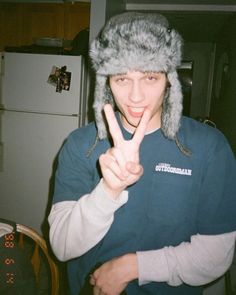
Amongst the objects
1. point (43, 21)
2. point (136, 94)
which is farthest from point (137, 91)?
point (43, 21)

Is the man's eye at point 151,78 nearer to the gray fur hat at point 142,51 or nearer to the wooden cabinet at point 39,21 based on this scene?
the gray fur hat at point 142,51

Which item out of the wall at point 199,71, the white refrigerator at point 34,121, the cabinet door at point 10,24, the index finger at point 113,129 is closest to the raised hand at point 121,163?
the index finger at point 113,129

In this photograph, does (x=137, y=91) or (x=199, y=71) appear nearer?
(x=137, y=91)

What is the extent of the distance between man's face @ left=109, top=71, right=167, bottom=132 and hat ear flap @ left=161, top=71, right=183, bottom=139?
0.08m

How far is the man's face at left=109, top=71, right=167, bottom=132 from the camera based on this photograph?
0.88 m

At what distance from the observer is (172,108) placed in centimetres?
103

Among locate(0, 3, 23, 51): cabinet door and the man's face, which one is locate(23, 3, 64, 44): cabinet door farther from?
the man's face

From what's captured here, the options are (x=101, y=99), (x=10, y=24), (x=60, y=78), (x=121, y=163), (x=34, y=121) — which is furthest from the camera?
(x=10, y=24)


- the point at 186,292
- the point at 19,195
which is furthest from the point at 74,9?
the point at 186,292

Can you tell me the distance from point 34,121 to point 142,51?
1.88m

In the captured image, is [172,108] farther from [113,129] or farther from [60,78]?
[60,78]

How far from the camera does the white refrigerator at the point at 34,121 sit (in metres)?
2.47

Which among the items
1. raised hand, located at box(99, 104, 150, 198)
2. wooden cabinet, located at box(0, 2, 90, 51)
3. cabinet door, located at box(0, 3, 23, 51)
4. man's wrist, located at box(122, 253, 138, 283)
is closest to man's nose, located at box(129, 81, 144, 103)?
raised hand, located at box(99, 104, 150, 198)

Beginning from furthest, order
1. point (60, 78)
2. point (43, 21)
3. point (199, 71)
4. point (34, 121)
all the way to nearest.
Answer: point (199, 71)
point (43, 21)
point (34, 121)
point (60, 78)
